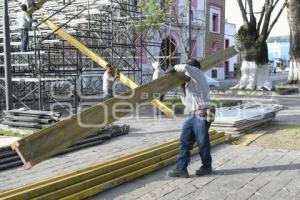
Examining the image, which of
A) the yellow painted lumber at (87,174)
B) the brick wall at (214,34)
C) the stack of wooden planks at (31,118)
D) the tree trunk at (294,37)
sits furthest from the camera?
the brick wall at (214,34)

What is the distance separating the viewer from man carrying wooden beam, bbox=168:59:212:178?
A: 646 cm

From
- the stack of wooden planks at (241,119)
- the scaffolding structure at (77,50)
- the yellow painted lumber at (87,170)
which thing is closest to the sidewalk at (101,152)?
the yellow painted lumber at (87,170)

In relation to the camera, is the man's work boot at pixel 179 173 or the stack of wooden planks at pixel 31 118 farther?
the stack of wooden planks at pixel 31 118

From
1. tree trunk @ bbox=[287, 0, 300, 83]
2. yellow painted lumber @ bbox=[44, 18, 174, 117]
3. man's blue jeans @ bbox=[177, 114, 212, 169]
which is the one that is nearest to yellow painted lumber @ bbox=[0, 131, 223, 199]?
man's blue jeans @ bbox=[177, 114, 212, 169]

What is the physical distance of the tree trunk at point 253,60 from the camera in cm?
2005

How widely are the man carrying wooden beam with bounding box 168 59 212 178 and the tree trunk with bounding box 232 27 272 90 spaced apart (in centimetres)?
1384

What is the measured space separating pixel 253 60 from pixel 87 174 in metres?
15.4

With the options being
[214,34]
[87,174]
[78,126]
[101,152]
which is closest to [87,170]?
[87,174]

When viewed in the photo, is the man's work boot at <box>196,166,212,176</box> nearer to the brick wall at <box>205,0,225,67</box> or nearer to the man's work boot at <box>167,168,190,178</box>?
the man's work boot at <box>167,168,190,178</box>

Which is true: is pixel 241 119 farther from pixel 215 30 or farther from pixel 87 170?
pixel 215 30

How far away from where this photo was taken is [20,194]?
5.09m

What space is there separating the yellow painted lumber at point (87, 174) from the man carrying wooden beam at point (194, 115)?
0.63m

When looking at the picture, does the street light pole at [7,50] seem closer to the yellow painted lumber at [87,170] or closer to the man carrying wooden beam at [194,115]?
the yellow painted lumber at [87,170]

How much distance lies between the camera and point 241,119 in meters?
10.2
